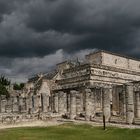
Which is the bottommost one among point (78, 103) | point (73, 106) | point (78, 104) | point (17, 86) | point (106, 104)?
point (73, 106)

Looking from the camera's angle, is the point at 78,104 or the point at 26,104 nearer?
the point at 78,104

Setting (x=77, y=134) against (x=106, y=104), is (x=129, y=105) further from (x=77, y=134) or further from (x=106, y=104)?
(x=77, y=134)

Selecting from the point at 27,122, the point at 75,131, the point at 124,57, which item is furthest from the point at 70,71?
the point at 75,131

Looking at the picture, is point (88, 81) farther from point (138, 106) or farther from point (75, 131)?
point (75, 131)

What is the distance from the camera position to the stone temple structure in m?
41.3

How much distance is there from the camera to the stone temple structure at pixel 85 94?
41.3 meters

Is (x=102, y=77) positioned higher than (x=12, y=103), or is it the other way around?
(x=102, y=77)

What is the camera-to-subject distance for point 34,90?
6681cm

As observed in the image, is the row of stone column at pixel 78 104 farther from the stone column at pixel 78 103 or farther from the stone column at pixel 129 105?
the stone column at pixel 129 105

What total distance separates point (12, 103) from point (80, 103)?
15.1 metres

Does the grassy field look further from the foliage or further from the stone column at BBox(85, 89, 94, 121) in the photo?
the foliage

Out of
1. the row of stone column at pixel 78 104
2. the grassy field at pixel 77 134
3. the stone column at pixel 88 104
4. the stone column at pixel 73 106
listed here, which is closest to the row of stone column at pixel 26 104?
the row of stone column at pixel 78 104

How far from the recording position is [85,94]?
44469 millimetres

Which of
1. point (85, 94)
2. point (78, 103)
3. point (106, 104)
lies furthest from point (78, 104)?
point (106, 104)
